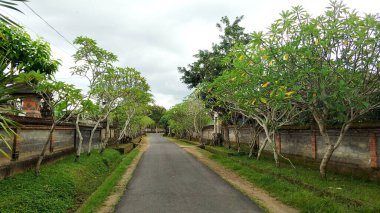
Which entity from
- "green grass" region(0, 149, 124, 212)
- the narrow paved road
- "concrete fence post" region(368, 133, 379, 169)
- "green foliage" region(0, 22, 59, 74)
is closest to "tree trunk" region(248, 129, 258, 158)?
the narrow paved road

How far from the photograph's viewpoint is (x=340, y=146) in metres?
12.4

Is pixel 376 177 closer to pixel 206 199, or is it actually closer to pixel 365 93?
pixel 365 93

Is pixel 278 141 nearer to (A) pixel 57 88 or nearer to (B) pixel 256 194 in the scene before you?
(B) pixel 256 194

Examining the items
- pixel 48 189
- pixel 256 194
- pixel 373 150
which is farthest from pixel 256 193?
pixel 48 189

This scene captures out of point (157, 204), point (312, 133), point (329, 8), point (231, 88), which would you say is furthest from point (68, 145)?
point (329, 8)

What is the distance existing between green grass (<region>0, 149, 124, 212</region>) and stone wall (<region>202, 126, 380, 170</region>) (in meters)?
9.69

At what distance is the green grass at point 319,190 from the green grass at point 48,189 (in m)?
6.29

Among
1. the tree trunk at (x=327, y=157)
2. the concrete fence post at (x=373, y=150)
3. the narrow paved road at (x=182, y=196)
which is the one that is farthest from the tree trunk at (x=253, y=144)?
the concrete fence post at (x=373, y=150)

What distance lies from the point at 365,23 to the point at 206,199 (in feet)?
21.5

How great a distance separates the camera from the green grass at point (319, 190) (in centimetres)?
775

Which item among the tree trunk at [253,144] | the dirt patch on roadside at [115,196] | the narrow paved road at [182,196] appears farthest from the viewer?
the tree trunk at [253,144]

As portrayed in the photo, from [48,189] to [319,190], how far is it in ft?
26.5

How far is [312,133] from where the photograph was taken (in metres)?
14.6

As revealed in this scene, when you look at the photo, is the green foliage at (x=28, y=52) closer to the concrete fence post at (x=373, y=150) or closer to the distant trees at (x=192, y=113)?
the concrete fence post at (x=373, y=150)
